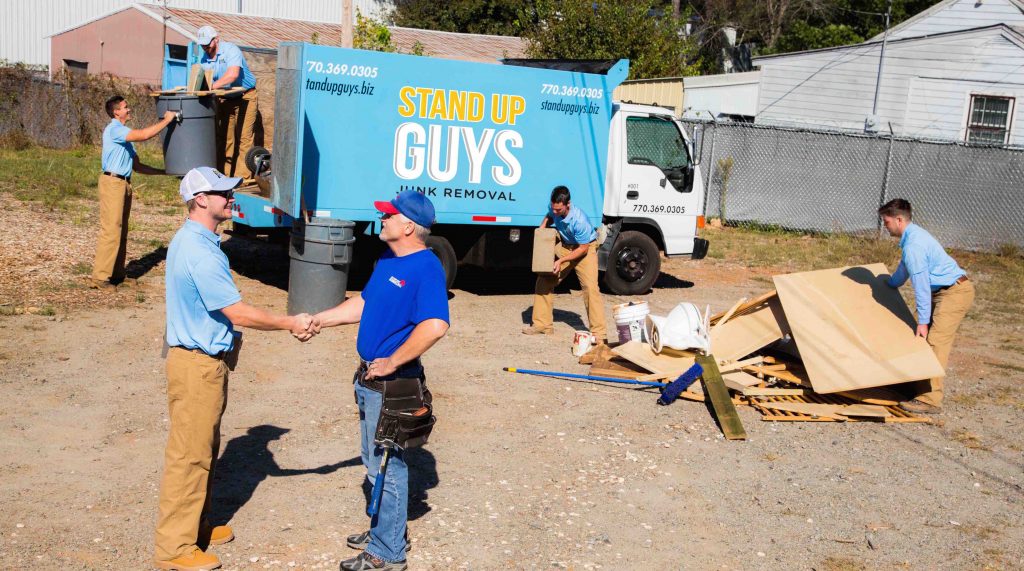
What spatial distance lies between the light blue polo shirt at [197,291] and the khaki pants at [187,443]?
0.32ft

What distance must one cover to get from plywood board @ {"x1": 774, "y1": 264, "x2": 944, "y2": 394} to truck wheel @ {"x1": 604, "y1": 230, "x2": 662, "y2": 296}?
383cm

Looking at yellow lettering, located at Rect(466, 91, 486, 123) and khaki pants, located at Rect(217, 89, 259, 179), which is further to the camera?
khaki pants, located at Rect(217, 89, 259, 179)

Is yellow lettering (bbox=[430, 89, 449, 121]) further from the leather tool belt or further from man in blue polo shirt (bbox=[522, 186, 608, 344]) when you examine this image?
the leather tool belt

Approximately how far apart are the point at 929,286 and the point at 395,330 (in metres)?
5.20

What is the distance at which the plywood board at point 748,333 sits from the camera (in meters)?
8.91

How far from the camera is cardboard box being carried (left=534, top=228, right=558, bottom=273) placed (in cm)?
987

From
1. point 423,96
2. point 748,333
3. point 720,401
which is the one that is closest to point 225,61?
point 423,96

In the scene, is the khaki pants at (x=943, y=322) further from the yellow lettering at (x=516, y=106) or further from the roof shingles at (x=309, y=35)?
the roof shingles at (x=309, y=35)

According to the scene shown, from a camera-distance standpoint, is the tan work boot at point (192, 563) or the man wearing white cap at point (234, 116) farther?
the man wearing white cap at point (234, 116)

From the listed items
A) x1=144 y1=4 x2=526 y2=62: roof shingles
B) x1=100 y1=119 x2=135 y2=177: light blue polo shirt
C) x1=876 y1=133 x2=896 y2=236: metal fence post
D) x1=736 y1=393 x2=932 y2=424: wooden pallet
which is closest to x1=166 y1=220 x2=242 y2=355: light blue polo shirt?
x1=736 y1=393 x2=932 y2=424: wooden pallet

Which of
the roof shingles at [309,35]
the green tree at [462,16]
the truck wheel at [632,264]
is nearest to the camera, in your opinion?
the truck wheel at [632,264]

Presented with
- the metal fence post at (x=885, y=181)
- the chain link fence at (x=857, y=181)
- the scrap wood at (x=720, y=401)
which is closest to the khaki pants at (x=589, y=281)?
the scrap wood at (x=720, y=401)

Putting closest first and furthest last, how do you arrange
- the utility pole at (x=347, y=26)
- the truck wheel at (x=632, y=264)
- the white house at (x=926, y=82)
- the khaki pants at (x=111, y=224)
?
the khaki pants at (x=111, y=224)
the truck wheel at (x=632, y=264)
the utility pole at (x=347, y=26)
the white house at (x=926, y=82)

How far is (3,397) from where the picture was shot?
7.21 m
